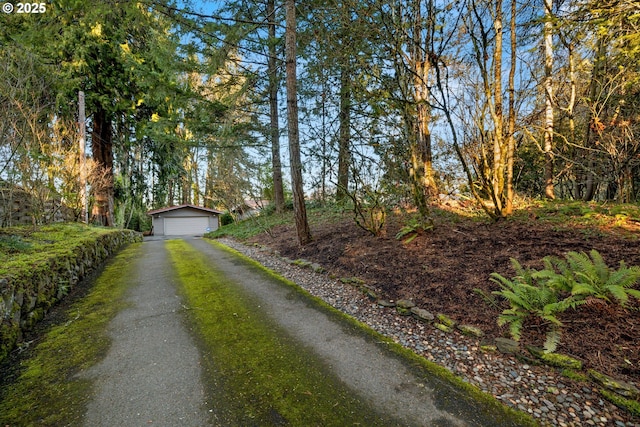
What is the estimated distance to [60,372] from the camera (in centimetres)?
224

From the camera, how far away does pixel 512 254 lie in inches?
143

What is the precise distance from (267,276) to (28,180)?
6.91 metres

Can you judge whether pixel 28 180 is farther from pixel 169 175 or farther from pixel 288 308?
pixel 169 175

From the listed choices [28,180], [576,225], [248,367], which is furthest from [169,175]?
[576,225]

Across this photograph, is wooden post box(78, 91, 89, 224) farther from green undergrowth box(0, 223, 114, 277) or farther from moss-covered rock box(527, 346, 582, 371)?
moss-covered rock box(527, 346, 582, 371)

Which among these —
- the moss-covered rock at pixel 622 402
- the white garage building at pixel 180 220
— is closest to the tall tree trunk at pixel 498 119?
the moss-covered rock at pixel 622 402

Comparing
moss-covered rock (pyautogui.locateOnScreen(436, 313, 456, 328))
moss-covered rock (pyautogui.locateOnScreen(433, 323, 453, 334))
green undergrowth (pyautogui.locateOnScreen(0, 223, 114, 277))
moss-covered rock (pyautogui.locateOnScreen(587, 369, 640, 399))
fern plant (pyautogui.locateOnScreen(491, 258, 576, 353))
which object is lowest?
moss-covered rock (pyautogui.locateOnScreen(587, 369, 640, 399))

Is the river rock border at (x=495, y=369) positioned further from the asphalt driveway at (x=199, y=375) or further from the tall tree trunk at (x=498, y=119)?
the tall tree trunk at (x=498, y=119)

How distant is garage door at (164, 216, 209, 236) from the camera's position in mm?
22391

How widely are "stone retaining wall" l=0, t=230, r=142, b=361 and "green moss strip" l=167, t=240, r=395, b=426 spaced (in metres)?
1.60

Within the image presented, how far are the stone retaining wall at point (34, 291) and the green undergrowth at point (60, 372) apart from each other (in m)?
0.24

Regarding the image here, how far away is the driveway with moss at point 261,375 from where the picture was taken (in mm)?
1787

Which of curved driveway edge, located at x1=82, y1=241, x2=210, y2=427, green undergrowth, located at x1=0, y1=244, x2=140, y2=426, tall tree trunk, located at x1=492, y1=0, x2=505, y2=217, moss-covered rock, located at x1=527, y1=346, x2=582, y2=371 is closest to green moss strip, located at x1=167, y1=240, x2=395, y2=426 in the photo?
curved driveway edge, located at x1=82, y1=241, x2=210, y2=427

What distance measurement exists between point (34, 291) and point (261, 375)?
10.0 ft
